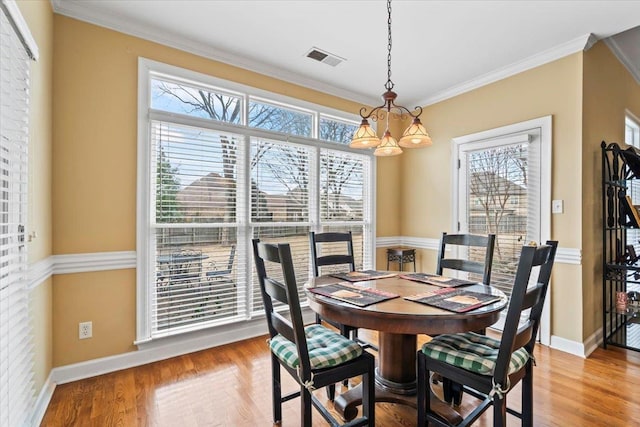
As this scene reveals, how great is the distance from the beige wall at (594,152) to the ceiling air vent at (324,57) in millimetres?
2213

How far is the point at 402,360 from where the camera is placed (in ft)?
6.64

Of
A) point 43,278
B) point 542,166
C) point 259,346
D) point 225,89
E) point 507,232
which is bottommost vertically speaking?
point 259,346

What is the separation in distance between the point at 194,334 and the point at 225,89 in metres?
2.28

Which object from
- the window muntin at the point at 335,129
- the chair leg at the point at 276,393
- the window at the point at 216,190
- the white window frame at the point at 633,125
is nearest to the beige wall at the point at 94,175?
the window at the point at 216,190

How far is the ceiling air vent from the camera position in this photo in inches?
118

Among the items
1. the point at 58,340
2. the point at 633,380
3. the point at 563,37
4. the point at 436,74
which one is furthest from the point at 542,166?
the point at 58,340

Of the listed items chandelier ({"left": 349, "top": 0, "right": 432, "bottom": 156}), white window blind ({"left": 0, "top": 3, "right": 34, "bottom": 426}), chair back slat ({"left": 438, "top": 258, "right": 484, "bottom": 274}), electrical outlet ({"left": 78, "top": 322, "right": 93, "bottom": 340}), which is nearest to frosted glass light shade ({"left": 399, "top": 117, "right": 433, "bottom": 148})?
chandelier ({"left": 349, "top": 0, "right": 432, "bottom": 156})

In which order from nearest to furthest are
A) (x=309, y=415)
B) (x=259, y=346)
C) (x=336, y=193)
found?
1. (x=309, y=415)
2. (x=259, y=346)
3. (x=336, y=193)

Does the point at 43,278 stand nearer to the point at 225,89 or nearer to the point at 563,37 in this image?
the point at 225,89

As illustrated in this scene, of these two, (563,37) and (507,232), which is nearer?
(563,37)

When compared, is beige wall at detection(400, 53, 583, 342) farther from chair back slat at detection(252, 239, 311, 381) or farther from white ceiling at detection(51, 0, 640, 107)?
chair back slat at detection(252, 239, 311, 381)

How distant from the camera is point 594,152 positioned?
294 cm

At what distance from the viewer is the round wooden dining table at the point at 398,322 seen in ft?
4.77

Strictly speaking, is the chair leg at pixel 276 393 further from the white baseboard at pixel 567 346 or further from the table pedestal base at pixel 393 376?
the white baseboard at pixel 567 346
